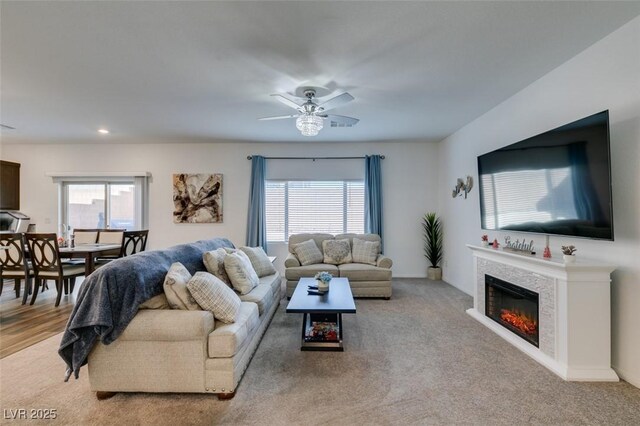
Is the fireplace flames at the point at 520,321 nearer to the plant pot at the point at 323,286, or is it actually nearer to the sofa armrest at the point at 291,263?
the plant pot at the point at 323,286

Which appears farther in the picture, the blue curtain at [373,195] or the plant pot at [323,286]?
the blue curtain at [373,195]

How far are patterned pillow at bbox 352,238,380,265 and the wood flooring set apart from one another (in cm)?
403

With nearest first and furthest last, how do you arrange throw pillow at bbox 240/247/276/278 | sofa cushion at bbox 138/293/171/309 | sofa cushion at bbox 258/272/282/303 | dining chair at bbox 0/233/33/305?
1. sofa cushion at bbox 138/293/171/309
2. sofa cushion at bbox 258/272/282/303
3. throw pillow at bbox 240/247/276/278
4. dining chair at bbox 0/233/33/305

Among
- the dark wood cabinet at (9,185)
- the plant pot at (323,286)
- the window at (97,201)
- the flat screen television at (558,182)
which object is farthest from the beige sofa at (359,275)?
the dark wood cabinet at (9,185)

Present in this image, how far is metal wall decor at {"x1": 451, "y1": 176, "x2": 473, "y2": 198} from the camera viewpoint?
15.6 ft

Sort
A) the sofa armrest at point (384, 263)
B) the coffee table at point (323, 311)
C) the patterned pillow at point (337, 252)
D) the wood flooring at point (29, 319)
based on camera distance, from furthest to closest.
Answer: the patterned pillow at point (337, 252) → the sofa armrest at point (384, 263) → the wood flooring at point (29, 319) → the coffee table at point (323, 311)

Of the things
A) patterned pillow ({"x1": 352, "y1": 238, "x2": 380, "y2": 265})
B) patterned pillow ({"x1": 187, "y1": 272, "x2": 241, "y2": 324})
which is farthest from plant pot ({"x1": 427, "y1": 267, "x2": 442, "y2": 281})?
patterned pillow ({"x1": 187, "y1": 272, "x2": 241, "y2": 324})

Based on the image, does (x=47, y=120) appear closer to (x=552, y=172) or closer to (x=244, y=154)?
(x=244, y=154)

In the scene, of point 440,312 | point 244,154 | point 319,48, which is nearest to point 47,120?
point 244,154

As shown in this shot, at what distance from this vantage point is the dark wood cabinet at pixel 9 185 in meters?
5.79

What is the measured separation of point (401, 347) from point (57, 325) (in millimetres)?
3968

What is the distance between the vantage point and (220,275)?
10.4 ft

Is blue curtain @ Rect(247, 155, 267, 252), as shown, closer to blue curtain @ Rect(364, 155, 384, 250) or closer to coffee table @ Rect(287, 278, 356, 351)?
blue curtain @ Rect(364, 155, 384, 250)

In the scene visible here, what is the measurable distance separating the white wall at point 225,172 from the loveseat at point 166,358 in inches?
159
